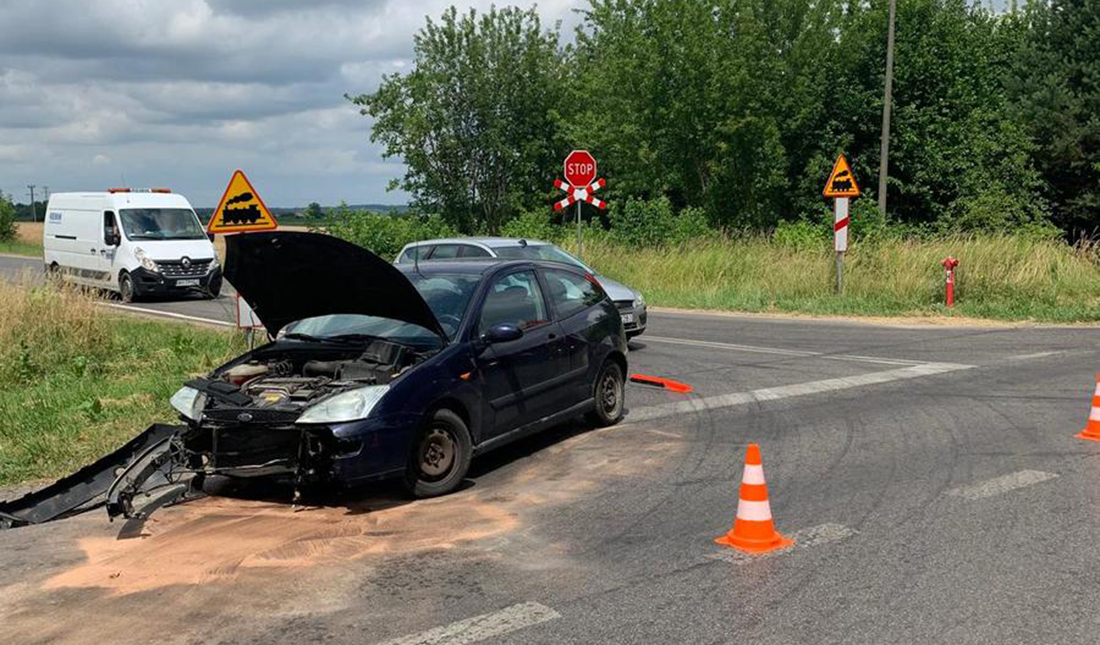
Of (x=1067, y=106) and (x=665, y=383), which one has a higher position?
(x=1067, y=106)

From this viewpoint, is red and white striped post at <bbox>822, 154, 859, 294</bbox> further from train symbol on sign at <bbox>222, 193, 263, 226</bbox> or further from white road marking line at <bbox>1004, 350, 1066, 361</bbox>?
train symbol on sign at <bbox>222, 193, 263, 226</bbox>

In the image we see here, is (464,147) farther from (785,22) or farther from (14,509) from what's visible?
(14,509)

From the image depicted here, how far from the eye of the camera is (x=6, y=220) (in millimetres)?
59125

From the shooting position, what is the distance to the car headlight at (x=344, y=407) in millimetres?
6098

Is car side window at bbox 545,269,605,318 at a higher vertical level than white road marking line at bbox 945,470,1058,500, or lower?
higher

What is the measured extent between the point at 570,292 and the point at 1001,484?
3.76m

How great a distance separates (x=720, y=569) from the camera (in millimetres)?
5047

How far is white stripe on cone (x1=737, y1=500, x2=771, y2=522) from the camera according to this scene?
540 centimetres

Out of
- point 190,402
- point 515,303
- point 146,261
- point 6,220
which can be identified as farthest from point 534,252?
point 6,220

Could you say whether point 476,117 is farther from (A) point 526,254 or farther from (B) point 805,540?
(B) point 805,540

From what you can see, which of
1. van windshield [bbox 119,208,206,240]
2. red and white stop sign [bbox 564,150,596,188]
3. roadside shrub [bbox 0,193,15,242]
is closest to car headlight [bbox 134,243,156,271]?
van windshield [bbox 119,208,206,240]

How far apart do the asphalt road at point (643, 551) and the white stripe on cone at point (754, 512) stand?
234 millimetres

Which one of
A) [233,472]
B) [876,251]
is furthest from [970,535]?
[876,251]

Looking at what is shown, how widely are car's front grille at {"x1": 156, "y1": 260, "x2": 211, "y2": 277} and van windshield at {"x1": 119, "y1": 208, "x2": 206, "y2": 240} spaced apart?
0.87 meters
